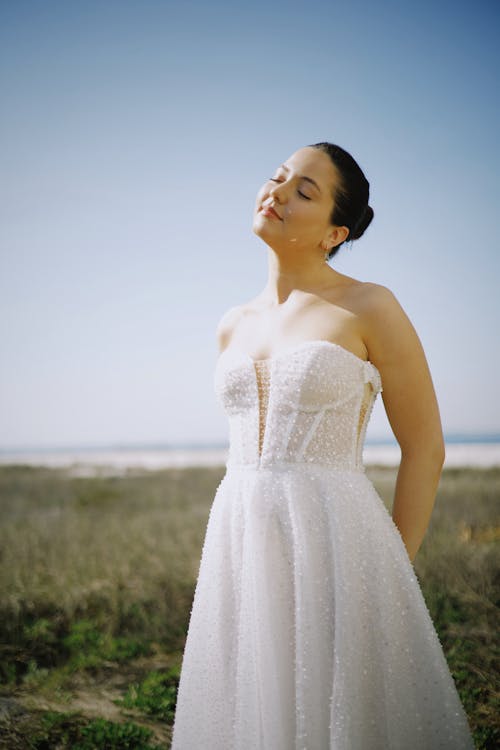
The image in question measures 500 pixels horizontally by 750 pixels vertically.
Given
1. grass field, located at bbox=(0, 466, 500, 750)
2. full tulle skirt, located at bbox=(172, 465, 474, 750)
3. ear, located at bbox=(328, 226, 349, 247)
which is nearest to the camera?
full tulle skirt, located at bbox=(172, 465, 474, 750)

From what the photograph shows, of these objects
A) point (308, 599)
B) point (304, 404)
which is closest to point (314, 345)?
point (304, 404)

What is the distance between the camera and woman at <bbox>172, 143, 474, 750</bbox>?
1.82m

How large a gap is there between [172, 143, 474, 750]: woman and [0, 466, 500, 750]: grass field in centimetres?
190

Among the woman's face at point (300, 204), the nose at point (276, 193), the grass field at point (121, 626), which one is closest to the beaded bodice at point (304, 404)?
the woman's face at point (300, 204)

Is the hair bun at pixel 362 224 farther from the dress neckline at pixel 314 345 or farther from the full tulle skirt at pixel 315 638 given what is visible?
the full tulle skirt at pixel 315 638

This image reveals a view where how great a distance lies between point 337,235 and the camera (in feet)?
7.36

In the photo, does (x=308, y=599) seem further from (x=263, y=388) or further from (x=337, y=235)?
(x=337, y=235)

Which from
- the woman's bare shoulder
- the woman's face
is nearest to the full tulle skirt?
the woman's bare shoulder

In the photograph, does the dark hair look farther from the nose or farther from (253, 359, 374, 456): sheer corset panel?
(253, 359, 374, 456): sheer corset panel

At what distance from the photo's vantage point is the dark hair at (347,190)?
2.20 m

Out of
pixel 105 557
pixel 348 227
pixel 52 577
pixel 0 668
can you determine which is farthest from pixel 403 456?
pixel 105 557

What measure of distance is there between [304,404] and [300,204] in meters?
0.71

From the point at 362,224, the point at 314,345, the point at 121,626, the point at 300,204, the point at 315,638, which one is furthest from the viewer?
the point at 121,626

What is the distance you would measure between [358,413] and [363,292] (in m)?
0.41
